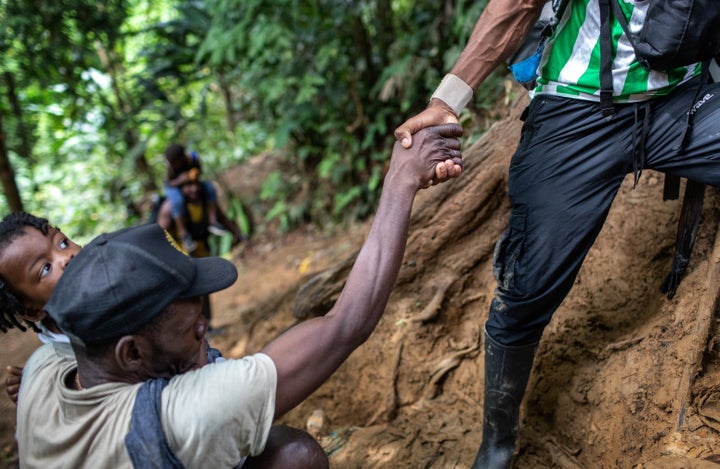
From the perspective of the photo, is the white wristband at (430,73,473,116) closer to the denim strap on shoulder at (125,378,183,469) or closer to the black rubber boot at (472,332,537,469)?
the black rubber boot at (472,332,537,469)

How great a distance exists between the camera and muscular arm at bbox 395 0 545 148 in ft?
6.70

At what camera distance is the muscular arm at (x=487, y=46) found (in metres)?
2.04

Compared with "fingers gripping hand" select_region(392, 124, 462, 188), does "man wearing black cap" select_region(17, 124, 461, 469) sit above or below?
below

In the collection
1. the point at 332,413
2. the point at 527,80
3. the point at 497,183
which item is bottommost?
the point at 332,413

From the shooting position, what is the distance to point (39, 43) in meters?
7.76

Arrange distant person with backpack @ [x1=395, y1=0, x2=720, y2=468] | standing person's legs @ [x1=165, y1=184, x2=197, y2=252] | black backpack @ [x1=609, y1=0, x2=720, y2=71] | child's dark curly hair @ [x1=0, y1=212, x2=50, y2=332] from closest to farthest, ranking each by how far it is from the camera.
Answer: black backpack @ [x1=609, y1=0, x2=720, y2=71], distant person with backpack @ [x1=395, y1=0, x2=720, y2=468], child's dark curly hair @ [x1=0, y1=212, x2=50, y2=332], standing person's legs @ [x1=165, y1=184, x2=197, y2=252]

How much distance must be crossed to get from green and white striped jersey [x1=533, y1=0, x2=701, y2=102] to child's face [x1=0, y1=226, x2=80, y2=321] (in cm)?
221

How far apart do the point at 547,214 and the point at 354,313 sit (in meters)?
0.94

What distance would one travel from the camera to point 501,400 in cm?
232

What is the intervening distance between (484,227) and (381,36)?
396 cm

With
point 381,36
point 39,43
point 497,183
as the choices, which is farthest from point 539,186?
point 39,43

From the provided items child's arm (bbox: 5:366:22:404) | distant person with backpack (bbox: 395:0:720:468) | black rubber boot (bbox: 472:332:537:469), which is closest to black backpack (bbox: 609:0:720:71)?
distant person with backpack (bbox: 395:0:720:468)

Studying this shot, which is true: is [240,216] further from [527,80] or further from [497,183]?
[527,80]

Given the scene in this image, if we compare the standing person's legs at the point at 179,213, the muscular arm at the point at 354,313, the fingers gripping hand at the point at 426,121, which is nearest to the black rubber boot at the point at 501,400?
the muscular arm at the point at 354,313
